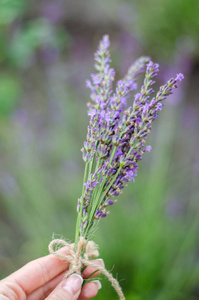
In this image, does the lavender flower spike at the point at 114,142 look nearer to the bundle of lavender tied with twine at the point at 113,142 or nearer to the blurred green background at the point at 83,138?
the bundle of lavender tied with twine at the point at 113,142

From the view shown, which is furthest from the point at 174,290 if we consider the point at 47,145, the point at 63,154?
the point at 47,145

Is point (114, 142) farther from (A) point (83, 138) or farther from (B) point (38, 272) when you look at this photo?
(A) point (83, 138)

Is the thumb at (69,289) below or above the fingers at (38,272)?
below

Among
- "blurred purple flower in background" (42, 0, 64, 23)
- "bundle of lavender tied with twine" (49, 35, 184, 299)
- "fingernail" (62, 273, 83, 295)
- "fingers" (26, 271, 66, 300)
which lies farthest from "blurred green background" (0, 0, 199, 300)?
"bundle of lavender tied with twine" (49, 35, 184, 299)

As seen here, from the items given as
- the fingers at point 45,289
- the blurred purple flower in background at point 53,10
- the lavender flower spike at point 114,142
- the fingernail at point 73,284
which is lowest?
the fingers at point 45,289

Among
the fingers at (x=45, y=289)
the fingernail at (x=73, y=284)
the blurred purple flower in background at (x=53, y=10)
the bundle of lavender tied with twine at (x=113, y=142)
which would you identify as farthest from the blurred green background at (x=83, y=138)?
the bundle of lavender tied with twine at (x=113, y=142)

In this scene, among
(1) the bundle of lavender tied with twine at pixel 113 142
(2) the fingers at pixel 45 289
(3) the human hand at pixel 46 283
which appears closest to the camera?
(1) the bundle of lavender tied with twine at pixel 113 142

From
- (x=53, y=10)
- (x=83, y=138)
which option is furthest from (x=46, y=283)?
(x=53, y=10)
